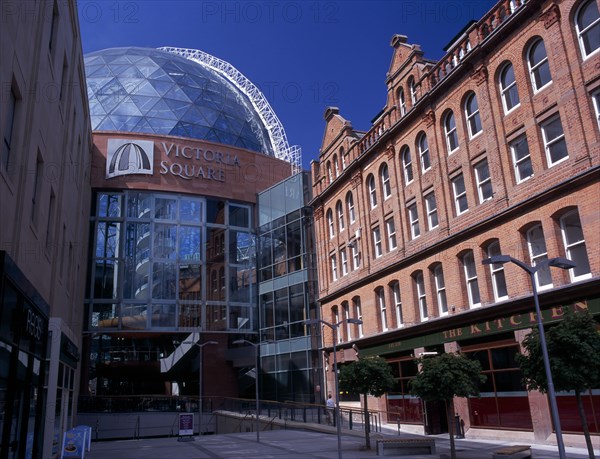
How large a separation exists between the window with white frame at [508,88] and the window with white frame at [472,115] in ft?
5.67

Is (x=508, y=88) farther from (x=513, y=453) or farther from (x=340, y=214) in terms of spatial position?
(x=340, y=214)

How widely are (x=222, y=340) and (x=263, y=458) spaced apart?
Answer: 28176 millimetres

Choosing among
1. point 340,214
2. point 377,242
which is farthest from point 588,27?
point 340,214

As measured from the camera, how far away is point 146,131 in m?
49.9

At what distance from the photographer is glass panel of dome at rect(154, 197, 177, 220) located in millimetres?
47188

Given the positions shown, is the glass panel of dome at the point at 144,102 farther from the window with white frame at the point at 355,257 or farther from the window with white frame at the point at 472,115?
the window with white frame at the point at 472,115

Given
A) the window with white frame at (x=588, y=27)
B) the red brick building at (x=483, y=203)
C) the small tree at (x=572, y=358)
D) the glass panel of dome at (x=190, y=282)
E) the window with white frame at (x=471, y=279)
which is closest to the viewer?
the small tree at (x=572, y=358)

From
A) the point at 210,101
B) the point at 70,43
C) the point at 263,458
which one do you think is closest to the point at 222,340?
the point at 210,101

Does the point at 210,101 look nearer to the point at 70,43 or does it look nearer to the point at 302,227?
the point at 302,227

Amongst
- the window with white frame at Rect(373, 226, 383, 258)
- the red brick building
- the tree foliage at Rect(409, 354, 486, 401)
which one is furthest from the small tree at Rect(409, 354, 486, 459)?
the window with white frame at Rect(373, 226, 383, 258)

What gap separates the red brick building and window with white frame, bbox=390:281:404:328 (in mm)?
79

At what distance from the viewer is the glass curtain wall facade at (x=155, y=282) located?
147ft

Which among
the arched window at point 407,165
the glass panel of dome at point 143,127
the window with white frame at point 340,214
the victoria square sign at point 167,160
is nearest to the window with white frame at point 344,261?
the window with white frame at point 340,214

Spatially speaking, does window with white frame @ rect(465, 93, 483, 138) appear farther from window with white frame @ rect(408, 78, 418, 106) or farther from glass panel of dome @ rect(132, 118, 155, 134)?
glass panel of dome @ rect(132, 118, 155, 134)
